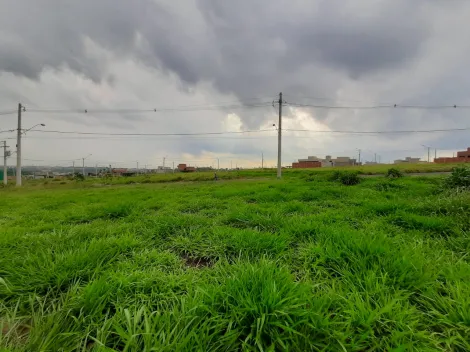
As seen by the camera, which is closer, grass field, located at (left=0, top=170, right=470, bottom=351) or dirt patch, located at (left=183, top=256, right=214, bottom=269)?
grass field, located at (left=0, top=170, right=470, bottom=351)

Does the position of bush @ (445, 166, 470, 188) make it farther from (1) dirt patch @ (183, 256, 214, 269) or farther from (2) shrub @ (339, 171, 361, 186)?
(1) dirt patch @ (183, 256, 214, 269)

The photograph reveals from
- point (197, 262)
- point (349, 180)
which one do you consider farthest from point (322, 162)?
point (197, 262)

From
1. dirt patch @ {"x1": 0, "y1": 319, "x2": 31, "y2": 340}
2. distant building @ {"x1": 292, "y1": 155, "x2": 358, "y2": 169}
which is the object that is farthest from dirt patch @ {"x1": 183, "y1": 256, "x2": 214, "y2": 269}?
distant building @ {"x1": 292, "y1": 155, "x2": 358, "y2": 169}

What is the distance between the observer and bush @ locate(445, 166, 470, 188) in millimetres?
5859

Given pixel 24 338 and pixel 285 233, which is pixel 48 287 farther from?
pixel 285 233

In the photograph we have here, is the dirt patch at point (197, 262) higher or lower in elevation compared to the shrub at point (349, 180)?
lower

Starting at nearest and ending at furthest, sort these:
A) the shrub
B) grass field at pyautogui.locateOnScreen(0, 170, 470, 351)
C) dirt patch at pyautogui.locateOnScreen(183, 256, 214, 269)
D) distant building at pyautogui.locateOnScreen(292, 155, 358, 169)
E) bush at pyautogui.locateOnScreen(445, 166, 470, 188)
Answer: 1. grass field at pyautogui.locateOnScreen(0, 170, 470, 351)
2. dirt patch at pyautogui.locateOnScreen(183, 256, 214, 269)
3. bush at pyautogui.locateOnScreen(445, 166, 470, 188)
4. the shrub
5. distant building at pyautogui.locateOnScreen(292, 155, 358, 169)

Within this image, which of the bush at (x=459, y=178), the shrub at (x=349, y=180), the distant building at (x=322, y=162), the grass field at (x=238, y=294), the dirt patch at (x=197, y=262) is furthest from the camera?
the distant building at (x=322, y=162)

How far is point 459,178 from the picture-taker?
6066 mm

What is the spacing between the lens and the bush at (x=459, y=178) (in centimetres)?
586

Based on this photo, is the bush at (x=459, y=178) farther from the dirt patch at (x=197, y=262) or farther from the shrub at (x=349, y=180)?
the dirt patch at (x=197, y=262)

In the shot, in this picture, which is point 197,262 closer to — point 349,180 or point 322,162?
point 349,180

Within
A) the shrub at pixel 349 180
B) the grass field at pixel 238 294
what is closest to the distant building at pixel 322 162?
the shrub at pixel 349 180

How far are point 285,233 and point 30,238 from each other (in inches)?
128
